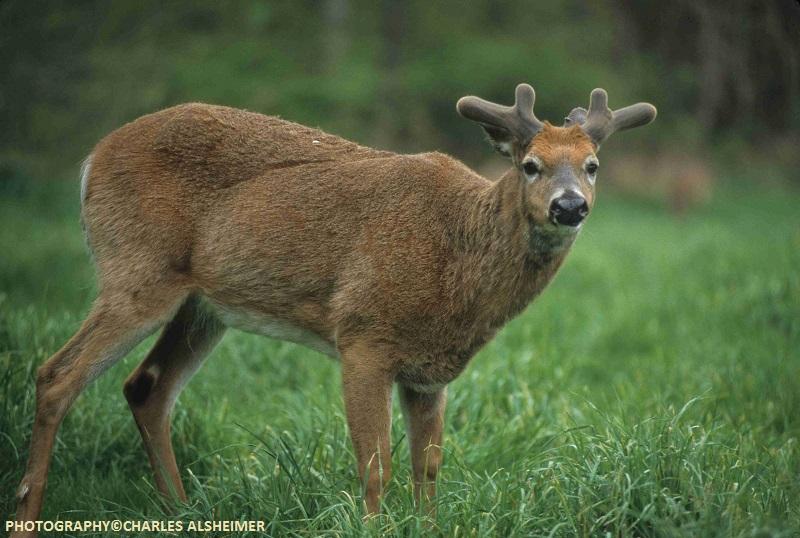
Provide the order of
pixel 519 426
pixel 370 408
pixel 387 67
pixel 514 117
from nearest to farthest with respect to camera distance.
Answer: pixel 370 408
pixel 514 117
pixel 519 426
pixel 387 67

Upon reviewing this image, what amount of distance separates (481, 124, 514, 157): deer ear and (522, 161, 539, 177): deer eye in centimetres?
19

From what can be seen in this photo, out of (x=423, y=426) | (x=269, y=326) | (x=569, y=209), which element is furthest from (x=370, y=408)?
(x=569, y=209)

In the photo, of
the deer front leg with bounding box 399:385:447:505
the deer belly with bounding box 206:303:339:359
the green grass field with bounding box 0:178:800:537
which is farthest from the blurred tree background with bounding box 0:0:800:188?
the deer belly with bounding box 206:303:339:359

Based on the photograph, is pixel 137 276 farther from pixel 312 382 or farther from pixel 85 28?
pixel 85 28

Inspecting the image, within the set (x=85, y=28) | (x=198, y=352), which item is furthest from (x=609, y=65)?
(x=198, y=352)

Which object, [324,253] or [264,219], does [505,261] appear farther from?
[264,219]

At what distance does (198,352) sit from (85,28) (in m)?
7.27

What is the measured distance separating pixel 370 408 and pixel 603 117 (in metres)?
1.84

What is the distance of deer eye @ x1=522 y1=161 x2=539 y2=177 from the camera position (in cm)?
475

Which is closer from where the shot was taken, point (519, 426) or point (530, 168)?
point (530, 168)

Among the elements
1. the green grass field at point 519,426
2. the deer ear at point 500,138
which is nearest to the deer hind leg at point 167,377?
the green grass field at point 519,426

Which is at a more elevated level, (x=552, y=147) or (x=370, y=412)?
(x=552, y=147)

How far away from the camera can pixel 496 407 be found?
21.1 ft

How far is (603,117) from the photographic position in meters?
4.98
